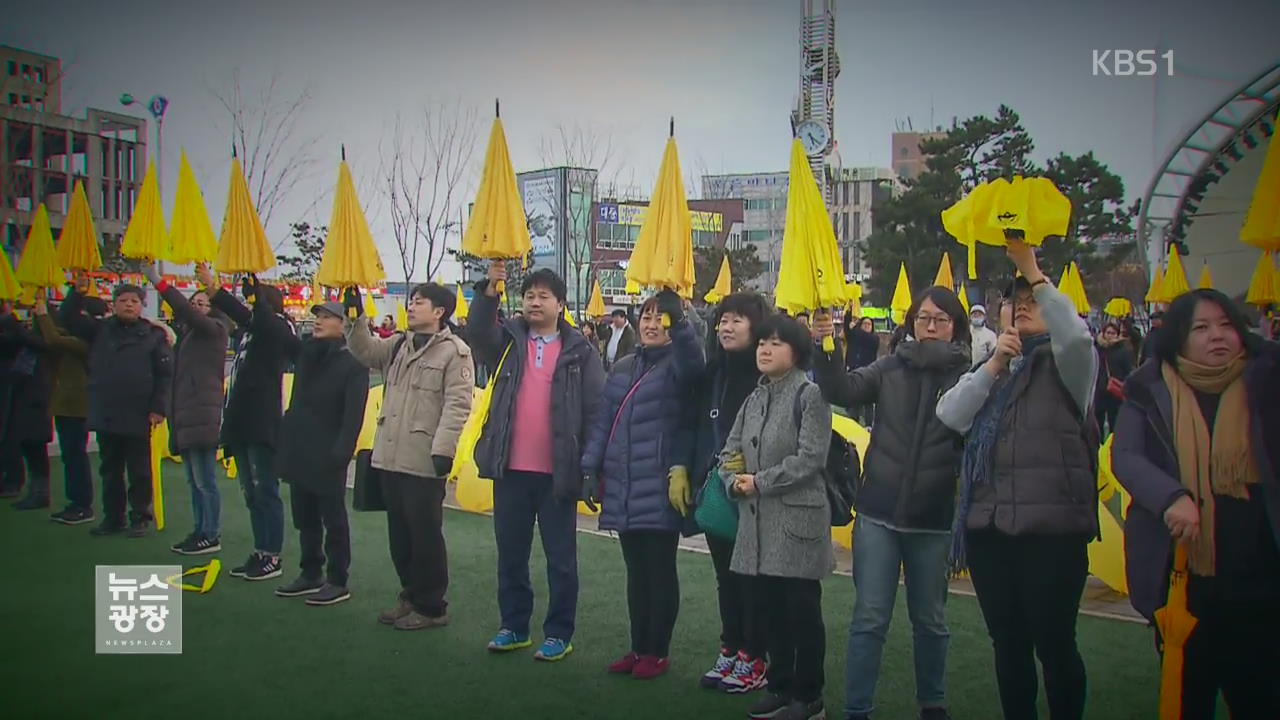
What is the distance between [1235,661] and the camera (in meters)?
3.22

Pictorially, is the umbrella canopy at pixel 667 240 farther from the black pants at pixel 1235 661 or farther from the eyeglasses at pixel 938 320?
the black pants at pixel 1235 661

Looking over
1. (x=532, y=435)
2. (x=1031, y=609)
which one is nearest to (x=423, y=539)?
(x=532, y=435)

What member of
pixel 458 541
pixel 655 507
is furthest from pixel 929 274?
pixel 655 507

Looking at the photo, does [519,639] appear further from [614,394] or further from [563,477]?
[614,394]

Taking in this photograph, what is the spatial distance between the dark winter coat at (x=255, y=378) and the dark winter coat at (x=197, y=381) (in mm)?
411

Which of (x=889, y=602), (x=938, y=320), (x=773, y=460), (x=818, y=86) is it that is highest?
(x=818, y=86)

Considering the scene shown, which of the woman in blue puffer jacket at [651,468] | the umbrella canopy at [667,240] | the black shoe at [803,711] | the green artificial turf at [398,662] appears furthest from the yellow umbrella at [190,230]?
the black shoe at [803,711]

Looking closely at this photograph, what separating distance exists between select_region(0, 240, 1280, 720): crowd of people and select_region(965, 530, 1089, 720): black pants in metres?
0.01

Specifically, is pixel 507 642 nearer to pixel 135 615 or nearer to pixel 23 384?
pixel 135 615

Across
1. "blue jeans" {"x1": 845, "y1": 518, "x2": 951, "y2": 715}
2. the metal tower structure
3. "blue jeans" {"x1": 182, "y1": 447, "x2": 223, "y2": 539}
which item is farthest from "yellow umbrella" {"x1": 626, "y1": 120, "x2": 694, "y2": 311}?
the metal tower structure

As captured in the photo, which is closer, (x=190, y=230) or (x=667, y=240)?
(x=667, y=240)

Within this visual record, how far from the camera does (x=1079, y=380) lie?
11.5 ft

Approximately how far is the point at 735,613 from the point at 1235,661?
2.25 meters

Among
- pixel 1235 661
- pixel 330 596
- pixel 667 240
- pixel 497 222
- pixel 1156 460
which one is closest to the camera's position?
pixel 1235 661
